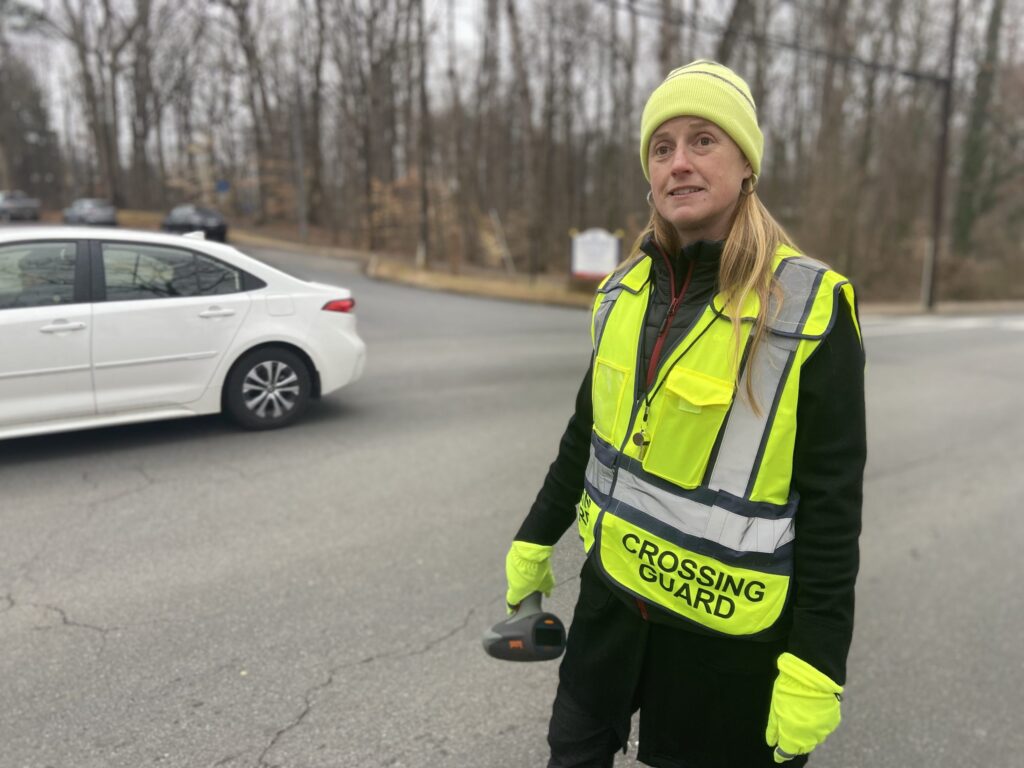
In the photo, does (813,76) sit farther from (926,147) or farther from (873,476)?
(873,476)

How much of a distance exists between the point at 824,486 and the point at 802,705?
43cm

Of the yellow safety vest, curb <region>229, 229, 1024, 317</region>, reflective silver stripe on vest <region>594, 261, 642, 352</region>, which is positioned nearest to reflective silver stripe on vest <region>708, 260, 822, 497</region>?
the yellow safety vest

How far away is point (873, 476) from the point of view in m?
5.93

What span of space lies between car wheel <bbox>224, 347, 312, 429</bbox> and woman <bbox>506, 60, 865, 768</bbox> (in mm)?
4802

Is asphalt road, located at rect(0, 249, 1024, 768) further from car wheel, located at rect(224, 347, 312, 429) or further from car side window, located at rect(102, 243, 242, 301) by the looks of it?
car side window, located at rect(102, 243, 242, 301)

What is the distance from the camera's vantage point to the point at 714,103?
1591 millimetres

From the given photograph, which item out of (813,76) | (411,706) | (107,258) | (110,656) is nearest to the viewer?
(411,706)

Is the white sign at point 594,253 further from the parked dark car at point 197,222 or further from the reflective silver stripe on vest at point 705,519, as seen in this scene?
the parked dark car at point 197,222

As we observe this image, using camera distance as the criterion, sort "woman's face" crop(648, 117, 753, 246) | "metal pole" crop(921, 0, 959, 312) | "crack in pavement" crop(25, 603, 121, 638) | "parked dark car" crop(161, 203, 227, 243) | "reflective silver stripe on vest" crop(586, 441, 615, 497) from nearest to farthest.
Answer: "woman's face" crop(648, 117, 753, 246)
"reflective silver stripe on vest" crop(586, 441, 615, 497)
"crack in pavement" crop(25, 603, 121, 638)
"metal pole" crop(921, 0, 959, 312)
"parked dark car" crop(161, 203, 227, 243)

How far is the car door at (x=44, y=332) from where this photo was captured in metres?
5.08

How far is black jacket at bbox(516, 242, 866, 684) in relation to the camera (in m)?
1.47

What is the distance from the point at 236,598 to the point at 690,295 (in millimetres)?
2799

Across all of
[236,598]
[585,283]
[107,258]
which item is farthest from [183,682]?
[585,283]

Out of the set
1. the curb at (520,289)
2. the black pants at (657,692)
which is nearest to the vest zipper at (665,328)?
the black pants at (657,692)
